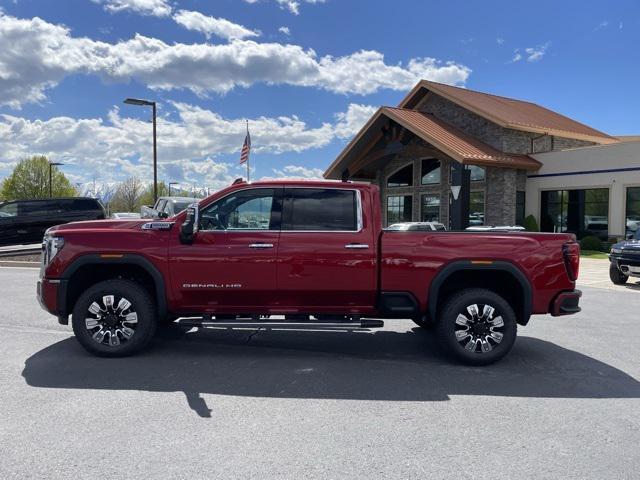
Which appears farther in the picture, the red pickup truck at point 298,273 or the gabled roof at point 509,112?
the gabled roof at point 509,112

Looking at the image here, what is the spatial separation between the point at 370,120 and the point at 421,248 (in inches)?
824

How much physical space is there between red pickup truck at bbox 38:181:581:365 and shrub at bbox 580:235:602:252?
18737 mm

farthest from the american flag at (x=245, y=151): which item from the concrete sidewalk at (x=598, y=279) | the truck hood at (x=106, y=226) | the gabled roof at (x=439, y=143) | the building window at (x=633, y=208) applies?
the truck hood at (x=106, y=226)

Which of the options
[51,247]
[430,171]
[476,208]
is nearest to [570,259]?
[51,247]

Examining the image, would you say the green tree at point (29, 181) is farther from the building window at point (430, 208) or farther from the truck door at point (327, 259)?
the truck door at point (327, 259)

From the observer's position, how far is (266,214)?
5.61m

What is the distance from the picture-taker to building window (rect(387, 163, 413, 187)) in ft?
92.2

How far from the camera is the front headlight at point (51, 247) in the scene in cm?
548

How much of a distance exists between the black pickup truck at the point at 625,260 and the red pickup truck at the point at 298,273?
8.15 m

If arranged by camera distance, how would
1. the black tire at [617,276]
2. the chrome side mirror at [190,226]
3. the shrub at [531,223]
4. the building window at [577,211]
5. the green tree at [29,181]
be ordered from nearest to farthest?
the chrome side mirror at [190,226] → the black tire at [617,276] → the building window at [577,211] → the shrub at [531,223] → the green tree at [29,181]

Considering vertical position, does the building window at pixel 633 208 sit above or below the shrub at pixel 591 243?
above

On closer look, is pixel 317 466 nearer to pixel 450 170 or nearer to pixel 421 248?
pixel 421 248

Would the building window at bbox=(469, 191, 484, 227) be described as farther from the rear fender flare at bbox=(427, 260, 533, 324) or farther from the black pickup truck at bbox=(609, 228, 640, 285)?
the rear fender flare at bbox=(427, 260, 533, 324)

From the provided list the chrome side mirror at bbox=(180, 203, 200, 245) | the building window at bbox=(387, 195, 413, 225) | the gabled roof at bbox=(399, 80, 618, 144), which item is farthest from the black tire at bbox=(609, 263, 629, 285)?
the building window at bbox=(387, 195, 413, 225)
